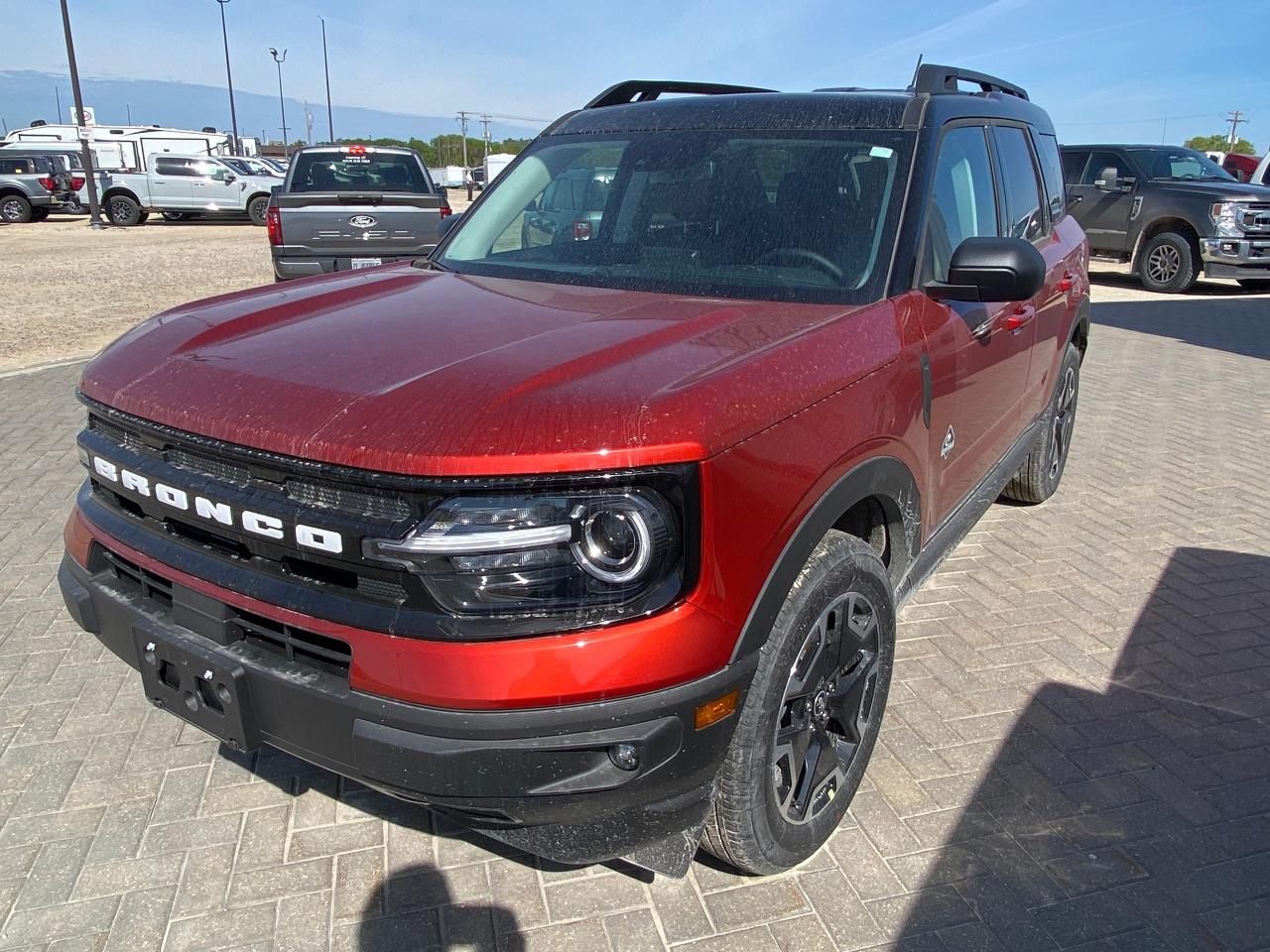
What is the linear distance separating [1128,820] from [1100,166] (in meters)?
14.8

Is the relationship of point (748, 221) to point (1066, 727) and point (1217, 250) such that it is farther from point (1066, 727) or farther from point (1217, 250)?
point (1217, 250)

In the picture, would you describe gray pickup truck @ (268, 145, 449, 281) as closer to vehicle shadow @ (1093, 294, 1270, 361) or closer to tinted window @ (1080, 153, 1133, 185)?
vehicle shadow @ (1093, 294, 1270, 361)

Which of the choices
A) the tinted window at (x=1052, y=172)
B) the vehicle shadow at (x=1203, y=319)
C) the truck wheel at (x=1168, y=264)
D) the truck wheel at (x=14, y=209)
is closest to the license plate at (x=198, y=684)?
the tinted window at (x=1052, y=172)

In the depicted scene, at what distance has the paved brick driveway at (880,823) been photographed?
7.61 feet

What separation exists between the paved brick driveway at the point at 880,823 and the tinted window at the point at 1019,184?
1581 mm

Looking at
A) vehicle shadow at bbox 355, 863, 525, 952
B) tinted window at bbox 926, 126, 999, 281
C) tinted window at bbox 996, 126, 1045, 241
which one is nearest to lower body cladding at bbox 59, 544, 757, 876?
vehicle shadow at bbox 355, 863, 525, 952

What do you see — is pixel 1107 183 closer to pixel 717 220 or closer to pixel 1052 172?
pixel 1052 172

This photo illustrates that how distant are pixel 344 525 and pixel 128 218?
27.9m

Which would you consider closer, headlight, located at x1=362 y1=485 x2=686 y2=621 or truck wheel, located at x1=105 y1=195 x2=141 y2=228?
headlight, located at x1=362 y1=485 x2=686 y2=621

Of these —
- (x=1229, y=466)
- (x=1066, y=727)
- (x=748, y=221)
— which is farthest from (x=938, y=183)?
(x=1229, y=466)

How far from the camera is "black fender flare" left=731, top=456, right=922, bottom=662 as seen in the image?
6.62 ft

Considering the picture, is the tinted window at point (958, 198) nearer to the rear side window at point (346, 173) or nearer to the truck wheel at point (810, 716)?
the truck wheel at point (810, 716)

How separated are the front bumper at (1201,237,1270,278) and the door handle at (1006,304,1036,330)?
1188 cm

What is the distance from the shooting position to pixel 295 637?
2.00m
